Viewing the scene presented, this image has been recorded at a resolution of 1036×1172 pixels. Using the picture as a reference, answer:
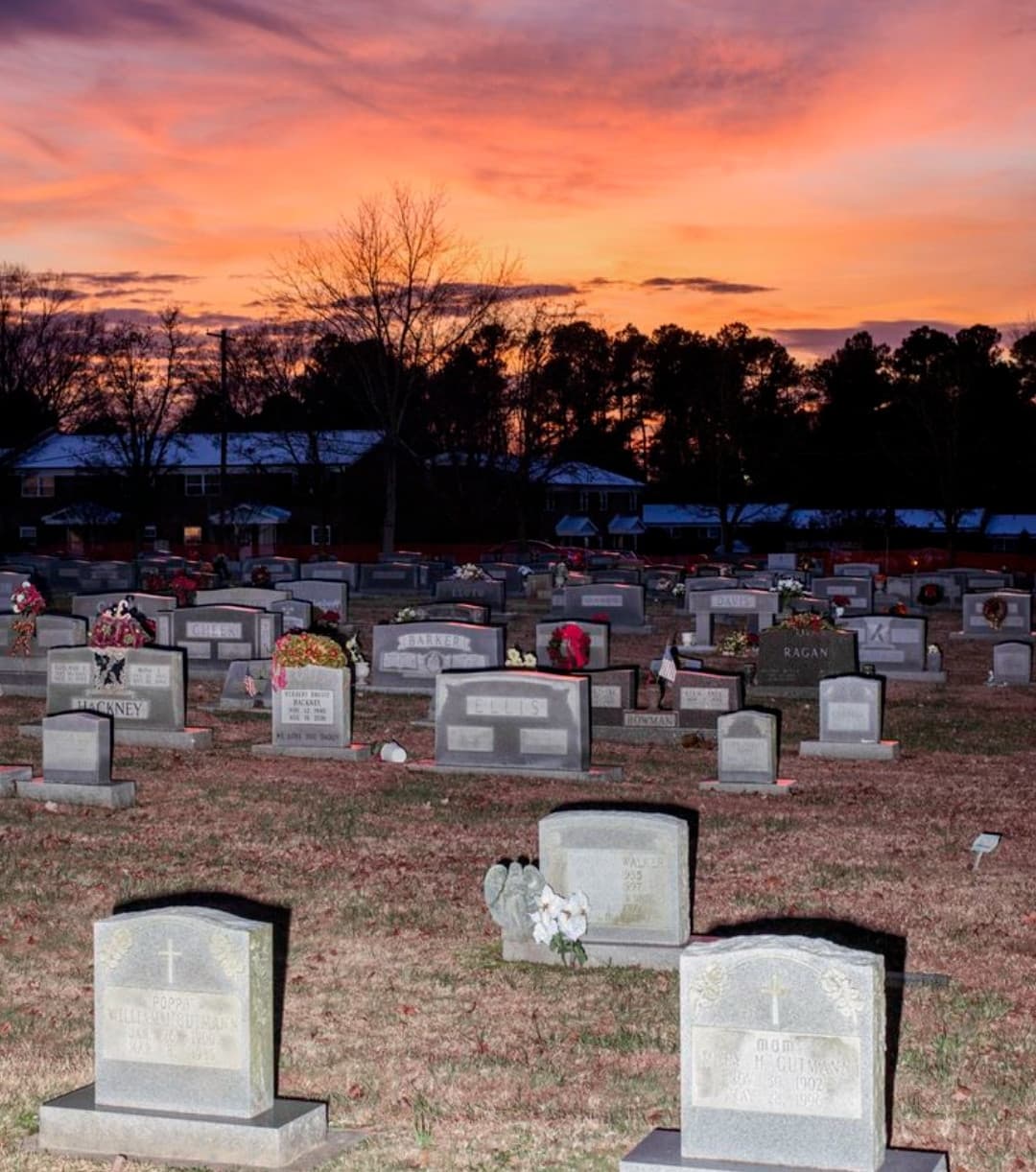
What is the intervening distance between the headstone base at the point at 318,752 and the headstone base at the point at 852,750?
207 inches

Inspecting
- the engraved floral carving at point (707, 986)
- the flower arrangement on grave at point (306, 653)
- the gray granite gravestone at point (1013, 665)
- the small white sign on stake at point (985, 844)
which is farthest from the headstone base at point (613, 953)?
the gray granite gravestone at point (1013, 665)

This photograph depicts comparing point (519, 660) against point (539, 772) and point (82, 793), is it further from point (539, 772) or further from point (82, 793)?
point (82, 793)

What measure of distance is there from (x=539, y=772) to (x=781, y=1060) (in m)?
12.3

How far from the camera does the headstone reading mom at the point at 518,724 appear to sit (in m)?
19.6

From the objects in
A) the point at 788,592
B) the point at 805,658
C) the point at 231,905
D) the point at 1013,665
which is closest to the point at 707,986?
the point at 231,905

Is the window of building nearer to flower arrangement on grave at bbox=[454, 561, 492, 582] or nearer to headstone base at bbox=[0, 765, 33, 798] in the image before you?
flower arrangement on grave at bbox=[454, 561, 492, 582]

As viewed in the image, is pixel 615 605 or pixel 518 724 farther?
pixel 615 605

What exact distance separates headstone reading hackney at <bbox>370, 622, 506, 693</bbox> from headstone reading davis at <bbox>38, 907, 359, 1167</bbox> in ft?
60.1

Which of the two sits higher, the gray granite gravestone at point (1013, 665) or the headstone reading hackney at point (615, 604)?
the headstone reading hackney at point (615, 604)

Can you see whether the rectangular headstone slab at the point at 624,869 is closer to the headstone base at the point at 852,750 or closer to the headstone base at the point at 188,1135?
the headstone base at the point at 188,1135

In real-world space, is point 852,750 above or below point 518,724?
below

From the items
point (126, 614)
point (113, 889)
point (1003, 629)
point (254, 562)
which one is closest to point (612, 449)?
point (254, 562)

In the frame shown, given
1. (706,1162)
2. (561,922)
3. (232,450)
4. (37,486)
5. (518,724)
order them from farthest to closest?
(37,486), (232,450), (518,724), (561,922), (706,1162)

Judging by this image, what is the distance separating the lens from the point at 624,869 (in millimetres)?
11508
